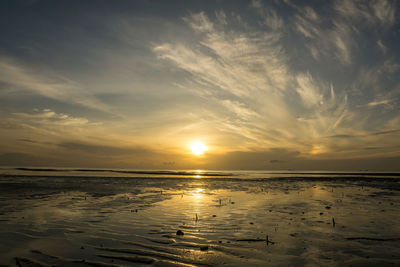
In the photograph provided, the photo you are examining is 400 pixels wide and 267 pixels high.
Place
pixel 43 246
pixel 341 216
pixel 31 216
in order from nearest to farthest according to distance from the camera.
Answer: pixel 43 246
pixel 31 216
pixel 341 216

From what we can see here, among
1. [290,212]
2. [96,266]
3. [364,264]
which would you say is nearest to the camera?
[96,266]

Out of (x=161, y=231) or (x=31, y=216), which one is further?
(x=31, y=216)

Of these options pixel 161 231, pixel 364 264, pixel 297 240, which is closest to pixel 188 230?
pixel 161 231

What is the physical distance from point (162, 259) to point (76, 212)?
36.5ft

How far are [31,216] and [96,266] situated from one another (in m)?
10.3

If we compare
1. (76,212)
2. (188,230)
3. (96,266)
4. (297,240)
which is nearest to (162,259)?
(96,266)

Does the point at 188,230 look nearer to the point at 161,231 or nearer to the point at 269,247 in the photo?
the point at 161,231

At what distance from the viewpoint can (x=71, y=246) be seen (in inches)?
386

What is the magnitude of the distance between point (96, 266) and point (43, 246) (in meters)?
3.45

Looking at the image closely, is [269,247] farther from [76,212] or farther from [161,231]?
[76,212]

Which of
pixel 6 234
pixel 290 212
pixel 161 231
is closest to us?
pixel 6 234

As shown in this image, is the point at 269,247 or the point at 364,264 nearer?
the point at 364,264

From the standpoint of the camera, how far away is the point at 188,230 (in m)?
12.7

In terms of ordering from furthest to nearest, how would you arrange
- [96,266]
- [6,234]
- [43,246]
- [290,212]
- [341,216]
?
[290,212]
[341,216]
[6,234]
[43,246]
[96,266]
